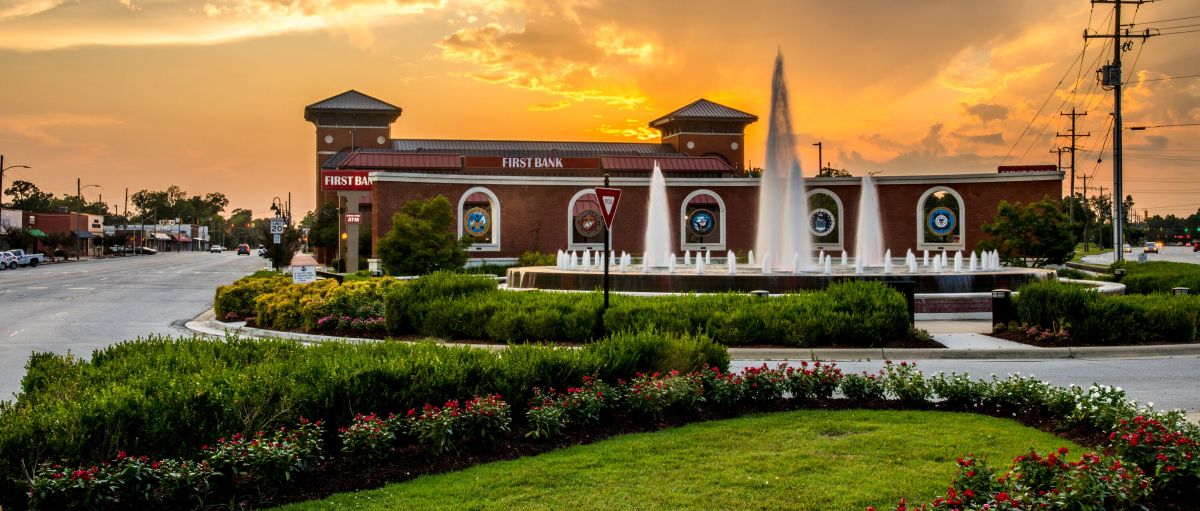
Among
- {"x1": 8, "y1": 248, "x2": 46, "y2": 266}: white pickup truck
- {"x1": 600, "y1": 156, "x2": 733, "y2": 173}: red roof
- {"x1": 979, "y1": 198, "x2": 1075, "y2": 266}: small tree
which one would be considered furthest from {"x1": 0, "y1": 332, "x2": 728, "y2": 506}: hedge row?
{"x1": 8, "y1": 248, "x2": 46, "y2": 266}: white pickup truck

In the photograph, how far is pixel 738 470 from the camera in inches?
266

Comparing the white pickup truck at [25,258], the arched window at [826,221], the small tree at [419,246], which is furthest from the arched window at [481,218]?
the white pickup truck at [25,258]

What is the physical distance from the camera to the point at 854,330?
15.5 m

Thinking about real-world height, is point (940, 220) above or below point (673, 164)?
below

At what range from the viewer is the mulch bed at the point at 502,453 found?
262 inches

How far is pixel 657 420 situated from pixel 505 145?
61.8 m

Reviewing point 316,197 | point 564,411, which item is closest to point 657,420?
point 564,411

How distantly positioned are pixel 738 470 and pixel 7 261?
67311mm

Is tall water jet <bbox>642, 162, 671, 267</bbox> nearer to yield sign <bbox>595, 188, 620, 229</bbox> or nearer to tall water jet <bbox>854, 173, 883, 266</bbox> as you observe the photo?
tall water jet <bbox>854, 173, 883, 266</bbox>

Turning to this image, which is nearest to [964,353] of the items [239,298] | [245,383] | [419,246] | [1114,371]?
[1114,371]

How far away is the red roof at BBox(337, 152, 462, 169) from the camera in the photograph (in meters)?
52.4

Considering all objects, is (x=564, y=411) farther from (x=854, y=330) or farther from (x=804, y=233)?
(x=804, y=233)

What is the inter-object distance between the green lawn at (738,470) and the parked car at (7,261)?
65.2 meters

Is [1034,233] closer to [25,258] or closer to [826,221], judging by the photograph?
[826,221]
